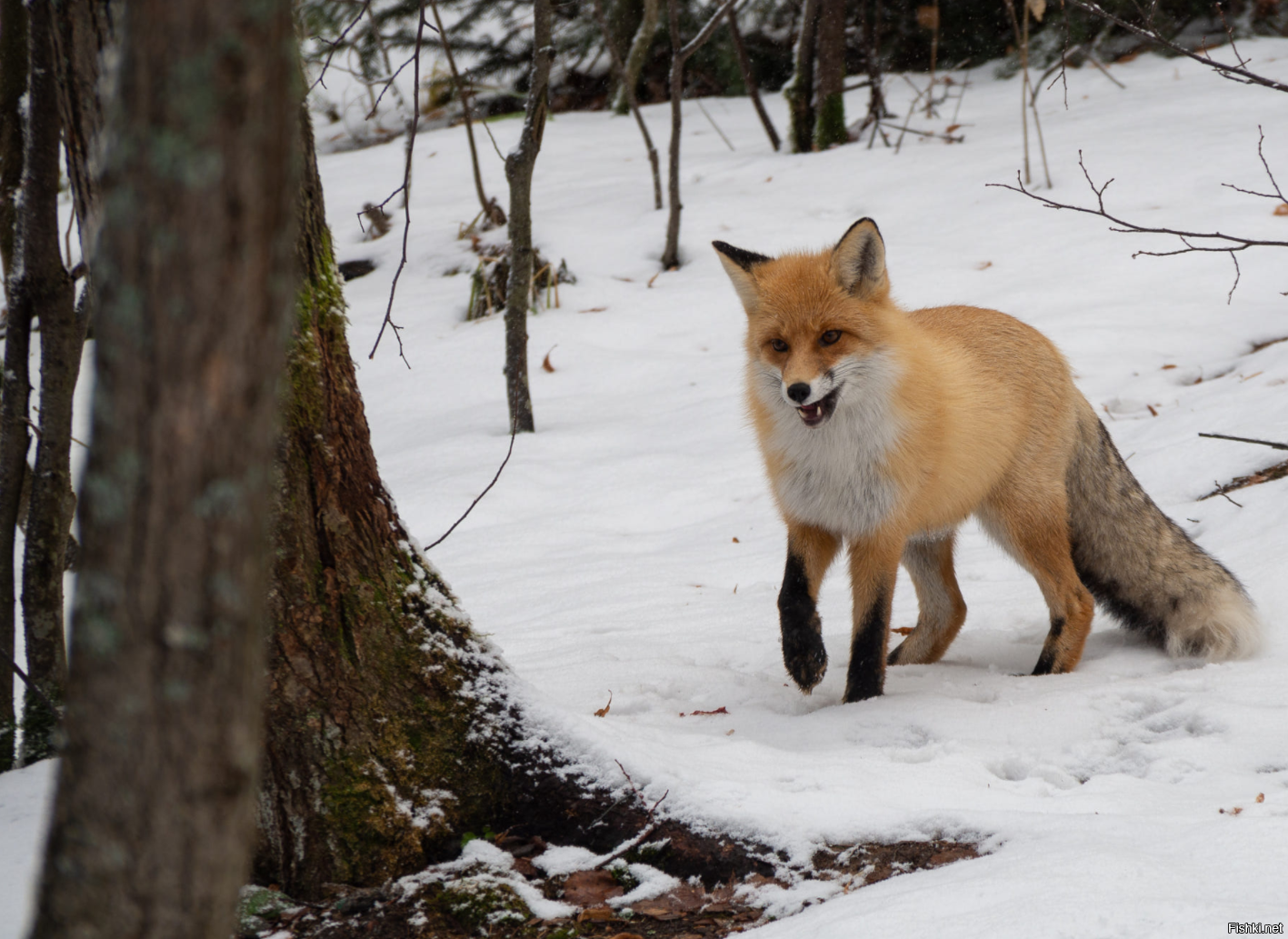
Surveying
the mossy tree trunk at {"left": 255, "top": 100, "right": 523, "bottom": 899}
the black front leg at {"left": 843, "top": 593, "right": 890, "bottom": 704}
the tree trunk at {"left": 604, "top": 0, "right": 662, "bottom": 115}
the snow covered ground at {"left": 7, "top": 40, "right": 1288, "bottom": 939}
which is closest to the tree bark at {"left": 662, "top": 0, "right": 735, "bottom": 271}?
the snow covered ground at {"left": 7, "top": 40, "right": 1288, "bottom": 939}

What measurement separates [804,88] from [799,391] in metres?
8.69

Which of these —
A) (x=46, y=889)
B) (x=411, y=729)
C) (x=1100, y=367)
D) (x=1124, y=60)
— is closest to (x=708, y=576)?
(x=411, y=729)

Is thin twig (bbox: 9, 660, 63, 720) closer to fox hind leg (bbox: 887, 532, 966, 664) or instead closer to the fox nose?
the fox nose

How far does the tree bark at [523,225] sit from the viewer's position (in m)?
6.31

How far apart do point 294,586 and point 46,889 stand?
1.44 meters

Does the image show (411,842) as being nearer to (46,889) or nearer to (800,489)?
(46,889)

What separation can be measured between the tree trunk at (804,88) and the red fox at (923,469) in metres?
7.60

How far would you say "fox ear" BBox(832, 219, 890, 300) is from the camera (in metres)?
3.67

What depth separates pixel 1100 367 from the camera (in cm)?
684

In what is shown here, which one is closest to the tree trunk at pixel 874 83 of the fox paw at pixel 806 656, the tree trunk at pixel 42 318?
the fox paw at pixel 806 656

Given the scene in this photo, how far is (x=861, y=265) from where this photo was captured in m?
3.73

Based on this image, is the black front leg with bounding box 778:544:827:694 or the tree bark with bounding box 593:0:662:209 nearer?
the black front leg with bounding box 778:544:827:694

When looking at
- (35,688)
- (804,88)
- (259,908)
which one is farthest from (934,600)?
(804,88)

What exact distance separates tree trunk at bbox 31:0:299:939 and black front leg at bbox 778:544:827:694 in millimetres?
2942
